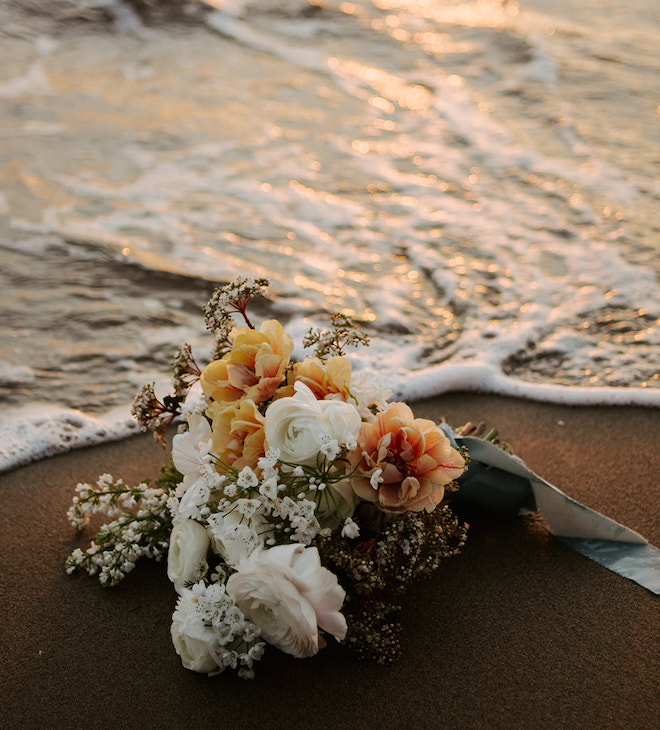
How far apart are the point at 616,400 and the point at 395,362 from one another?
97 cm

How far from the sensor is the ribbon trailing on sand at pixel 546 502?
205 centimetres

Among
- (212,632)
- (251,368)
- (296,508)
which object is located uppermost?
(251,368)

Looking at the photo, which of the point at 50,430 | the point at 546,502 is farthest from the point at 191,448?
the point at 50,430

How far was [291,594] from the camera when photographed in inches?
56.6

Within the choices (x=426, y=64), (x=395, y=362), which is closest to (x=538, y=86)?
(x=426, y=64)

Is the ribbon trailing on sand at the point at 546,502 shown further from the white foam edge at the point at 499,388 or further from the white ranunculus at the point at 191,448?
the white foam edge at the point at 499,388

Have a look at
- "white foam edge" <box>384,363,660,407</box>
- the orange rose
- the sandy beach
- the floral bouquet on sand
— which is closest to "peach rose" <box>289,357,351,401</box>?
the floral bouquet on sand

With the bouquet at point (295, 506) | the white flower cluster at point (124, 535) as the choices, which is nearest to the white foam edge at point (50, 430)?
the white flower cluster at point (124, 535)

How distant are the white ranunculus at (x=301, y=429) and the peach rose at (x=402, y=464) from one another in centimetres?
6

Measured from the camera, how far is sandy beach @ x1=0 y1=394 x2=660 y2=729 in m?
1.63

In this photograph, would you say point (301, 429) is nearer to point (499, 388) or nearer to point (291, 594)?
point (291, 594)

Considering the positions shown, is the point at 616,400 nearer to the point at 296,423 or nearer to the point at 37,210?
the point at 296,423

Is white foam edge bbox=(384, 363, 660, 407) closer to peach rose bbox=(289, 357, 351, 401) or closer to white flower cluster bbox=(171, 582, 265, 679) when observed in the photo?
peach rose bbox=(289, 357, 351, 401)

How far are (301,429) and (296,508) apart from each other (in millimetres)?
180
